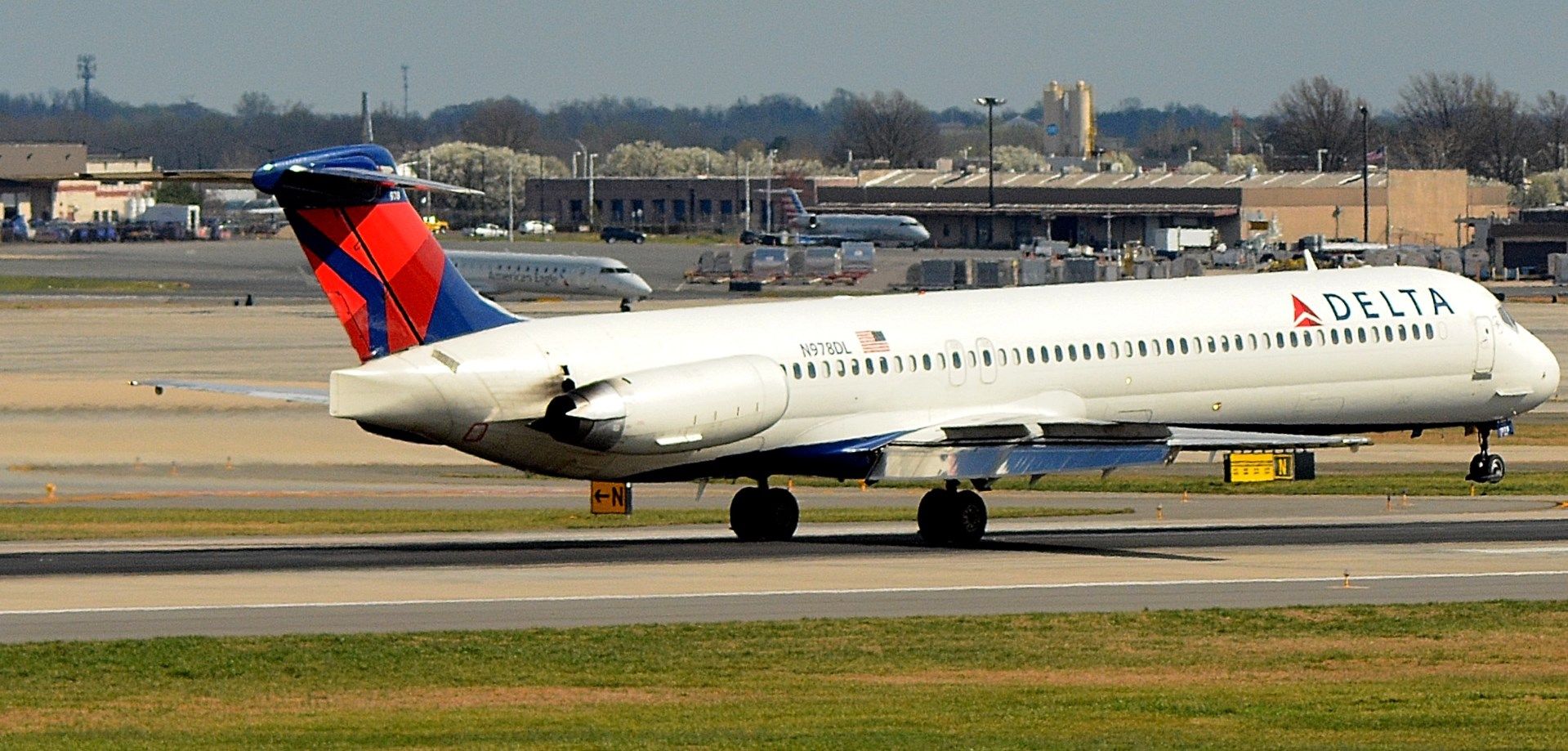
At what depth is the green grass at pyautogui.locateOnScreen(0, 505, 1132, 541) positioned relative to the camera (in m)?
42.0

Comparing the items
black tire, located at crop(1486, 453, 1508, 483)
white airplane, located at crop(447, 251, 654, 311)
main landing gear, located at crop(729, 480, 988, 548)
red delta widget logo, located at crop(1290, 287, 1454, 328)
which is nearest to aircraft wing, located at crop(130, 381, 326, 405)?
main landing gear, located at crop(729, 480, 988, 548)

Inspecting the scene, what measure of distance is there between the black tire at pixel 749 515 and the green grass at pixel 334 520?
4.19 m

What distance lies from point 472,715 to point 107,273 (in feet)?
492

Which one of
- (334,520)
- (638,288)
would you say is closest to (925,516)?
(334,520)

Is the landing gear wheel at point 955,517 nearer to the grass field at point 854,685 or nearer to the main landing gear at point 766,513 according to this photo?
the main landing gear at point 766,513

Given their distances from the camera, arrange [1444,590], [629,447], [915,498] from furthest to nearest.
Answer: [915,498], [629,447], [1444,590]

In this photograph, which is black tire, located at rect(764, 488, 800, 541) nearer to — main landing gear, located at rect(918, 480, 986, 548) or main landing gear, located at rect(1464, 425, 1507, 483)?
main landing gear, located at rect(918, 480, 986, 548)

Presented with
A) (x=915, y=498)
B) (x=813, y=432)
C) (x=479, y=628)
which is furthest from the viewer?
(x=915, y=498)

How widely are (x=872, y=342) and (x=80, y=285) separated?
12059 cm

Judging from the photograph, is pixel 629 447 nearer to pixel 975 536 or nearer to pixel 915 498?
pixel 975 536

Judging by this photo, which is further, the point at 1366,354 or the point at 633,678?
the point at 1366,354

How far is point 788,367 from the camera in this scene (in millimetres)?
37125

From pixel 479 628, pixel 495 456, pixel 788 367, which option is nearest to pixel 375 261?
pixel 495 456

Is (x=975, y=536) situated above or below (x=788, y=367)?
below
